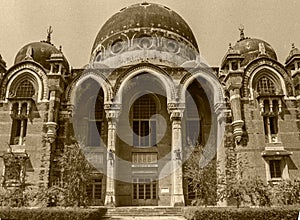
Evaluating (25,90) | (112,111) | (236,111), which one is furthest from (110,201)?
(25,90)

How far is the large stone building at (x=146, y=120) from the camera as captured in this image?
2339 centimetres

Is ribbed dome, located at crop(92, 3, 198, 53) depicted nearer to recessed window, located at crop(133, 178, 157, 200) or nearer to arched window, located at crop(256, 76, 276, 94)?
arched window, located at crop(256, 76, 276, 94)

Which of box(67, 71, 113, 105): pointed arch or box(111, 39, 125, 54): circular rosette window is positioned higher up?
box(111, 39, 125, 54): circular rosette window

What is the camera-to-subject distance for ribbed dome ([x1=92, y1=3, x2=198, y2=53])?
108 ft

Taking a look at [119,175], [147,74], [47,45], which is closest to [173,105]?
[147,74]

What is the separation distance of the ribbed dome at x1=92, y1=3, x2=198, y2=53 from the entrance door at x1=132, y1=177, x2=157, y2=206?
49.3 ft

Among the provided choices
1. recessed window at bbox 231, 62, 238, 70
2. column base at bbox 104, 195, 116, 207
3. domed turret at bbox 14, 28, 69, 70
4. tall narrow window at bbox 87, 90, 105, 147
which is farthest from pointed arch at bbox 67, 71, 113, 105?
recessed window at bbox 231, 62, 238, 70

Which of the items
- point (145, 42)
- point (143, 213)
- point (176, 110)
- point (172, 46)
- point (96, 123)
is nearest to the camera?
point (143, 213)

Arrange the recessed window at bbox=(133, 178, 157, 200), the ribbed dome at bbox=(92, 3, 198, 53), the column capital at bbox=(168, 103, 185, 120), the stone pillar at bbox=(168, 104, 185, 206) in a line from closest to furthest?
the stone pillar at bbox=(168, 104, 185, 206)
the column capital at bbox=(168, 103, 185, 120)
the recessed window at bbox=(133, 178, 157, 200)
the ribbed dome at bbox=(92, 3, 198, 53)

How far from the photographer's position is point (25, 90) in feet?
85.6

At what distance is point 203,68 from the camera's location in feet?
84.6

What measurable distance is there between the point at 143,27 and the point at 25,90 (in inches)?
530

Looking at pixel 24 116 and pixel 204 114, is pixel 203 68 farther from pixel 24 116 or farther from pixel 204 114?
pixel 24 116

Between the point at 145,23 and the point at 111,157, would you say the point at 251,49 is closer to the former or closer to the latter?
the point at 145,23
